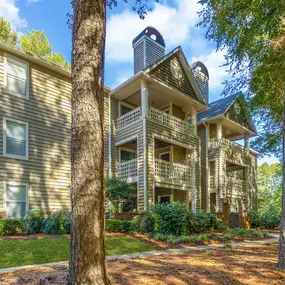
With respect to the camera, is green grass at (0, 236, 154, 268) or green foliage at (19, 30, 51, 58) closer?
green grass at (0, 236, 154, 268)

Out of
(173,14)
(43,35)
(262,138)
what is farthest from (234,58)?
(43,35)

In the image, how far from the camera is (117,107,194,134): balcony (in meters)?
14.1

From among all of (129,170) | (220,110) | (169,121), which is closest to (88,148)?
(129,170)

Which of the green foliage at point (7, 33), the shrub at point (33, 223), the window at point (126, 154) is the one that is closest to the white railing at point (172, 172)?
the window at point (126, 154)

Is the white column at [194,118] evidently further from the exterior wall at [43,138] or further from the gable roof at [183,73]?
the exterior wall at [43,138]

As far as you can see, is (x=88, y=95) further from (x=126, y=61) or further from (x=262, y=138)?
(x=262, y=138)

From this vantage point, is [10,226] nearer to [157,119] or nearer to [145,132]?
[145,132]

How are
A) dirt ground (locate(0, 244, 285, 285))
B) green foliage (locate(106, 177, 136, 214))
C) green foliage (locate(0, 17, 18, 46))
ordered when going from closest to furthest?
dirt ground (locate(0, 244, 285, 285)) → green foliage (locate(106, 177, 136, 214)) → green foliage (locate(0, 17, 18, 46))

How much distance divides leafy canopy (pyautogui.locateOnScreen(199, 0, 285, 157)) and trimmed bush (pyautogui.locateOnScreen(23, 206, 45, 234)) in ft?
30.1

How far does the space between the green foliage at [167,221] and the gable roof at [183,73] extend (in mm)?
6886

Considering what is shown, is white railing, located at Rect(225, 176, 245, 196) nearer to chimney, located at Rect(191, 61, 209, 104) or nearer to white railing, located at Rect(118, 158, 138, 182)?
chimney, located at Rect(191, 61, 209, 104)

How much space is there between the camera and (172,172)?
1473cm

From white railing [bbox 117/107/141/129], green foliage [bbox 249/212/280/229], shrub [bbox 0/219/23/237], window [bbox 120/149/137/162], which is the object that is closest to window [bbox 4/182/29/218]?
shrub [bbox 0/219/23/237]

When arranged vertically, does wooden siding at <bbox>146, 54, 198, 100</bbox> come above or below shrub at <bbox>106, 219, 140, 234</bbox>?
above
